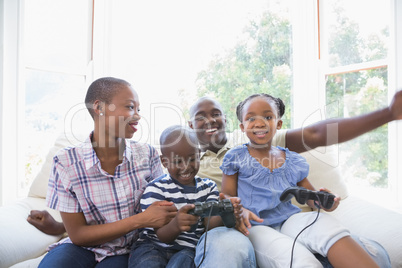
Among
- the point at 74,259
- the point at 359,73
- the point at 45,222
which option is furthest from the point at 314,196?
the point at 359,73

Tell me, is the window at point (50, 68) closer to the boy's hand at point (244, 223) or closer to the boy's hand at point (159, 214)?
the boy's hand at point (159, 214)

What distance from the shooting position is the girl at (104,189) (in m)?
1.16

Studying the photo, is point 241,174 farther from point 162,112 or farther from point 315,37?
point 315,37

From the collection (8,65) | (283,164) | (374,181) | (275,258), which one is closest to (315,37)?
(374,181)

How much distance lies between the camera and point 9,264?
121 cm

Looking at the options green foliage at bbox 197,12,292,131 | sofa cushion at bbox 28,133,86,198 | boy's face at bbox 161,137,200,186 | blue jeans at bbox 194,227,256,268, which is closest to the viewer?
blue jeans at bbox 194,227,256,268

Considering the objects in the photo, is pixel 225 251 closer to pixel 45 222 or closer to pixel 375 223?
pixel 375 223

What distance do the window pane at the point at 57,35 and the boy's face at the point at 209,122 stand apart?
4.52 ft

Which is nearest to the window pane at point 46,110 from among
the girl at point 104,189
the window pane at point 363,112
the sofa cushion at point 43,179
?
the sofa cushion at point 43,179

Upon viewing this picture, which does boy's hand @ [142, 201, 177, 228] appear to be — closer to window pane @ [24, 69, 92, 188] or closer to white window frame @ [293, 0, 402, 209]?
window pane @ [24, 69, 92, 188]

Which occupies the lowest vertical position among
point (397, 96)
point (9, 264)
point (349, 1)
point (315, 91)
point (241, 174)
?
point (9, 264)

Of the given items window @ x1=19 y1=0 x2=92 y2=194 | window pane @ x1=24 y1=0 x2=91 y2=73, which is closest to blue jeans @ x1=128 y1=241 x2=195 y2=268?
window @ x1=19 y1=0 x2=92 y2=194

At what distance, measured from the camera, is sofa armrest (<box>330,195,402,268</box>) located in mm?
1227

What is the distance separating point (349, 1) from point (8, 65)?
2.75m
